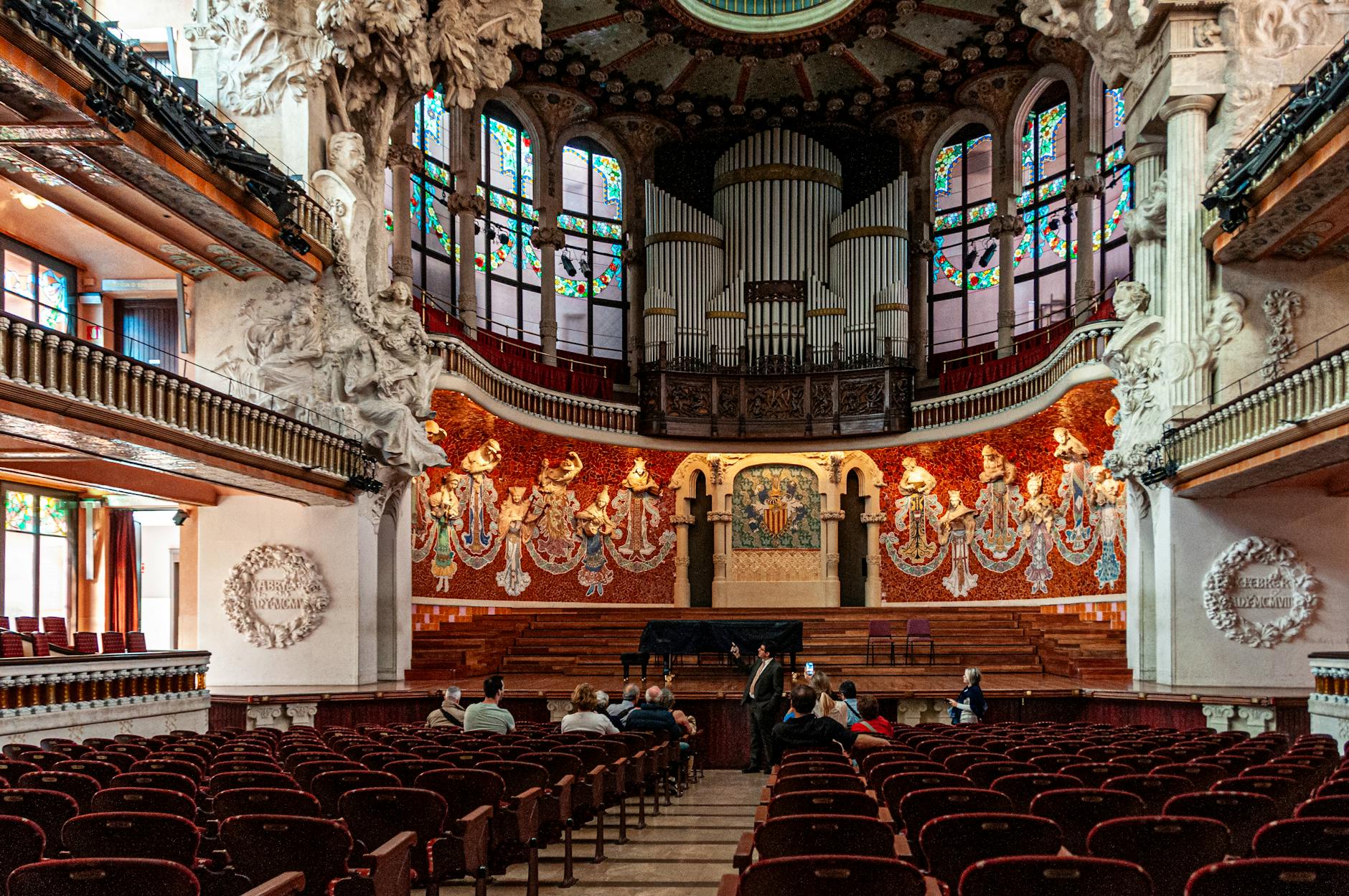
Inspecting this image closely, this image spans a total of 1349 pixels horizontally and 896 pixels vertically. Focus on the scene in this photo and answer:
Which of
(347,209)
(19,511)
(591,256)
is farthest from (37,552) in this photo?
(591,256)

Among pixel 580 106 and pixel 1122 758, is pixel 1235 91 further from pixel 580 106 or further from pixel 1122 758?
pixel 580 106

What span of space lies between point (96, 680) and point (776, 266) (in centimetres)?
2001

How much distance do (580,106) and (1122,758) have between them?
2599 centimetres

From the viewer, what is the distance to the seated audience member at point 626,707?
12.4m

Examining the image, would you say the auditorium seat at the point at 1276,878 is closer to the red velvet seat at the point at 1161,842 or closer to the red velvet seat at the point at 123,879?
the red velvet seat at the point at 1161,842

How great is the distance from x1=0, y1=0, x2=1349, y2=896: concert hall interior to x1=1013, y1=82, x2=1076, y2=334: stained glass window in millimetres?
140

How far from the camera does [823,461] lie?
98.5ft

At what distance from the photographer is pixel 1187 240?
18672 millimetres

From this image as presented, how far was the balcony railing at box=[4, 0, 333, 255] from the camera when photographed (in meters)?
12.1

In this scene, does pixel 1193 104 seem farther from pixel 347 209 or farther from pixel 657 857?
pixel 657 857

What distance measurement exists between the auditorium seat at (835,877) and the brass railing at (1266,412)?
37.2 feet

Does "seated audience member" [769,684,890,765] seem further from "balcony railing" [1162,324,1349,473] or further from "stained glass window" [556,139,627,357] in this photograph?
"stained glass window" [556,139,627,357]

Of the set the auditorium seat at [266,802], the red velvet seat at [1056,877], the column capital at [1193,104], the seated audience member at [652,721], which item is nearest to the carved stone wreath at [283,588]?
the seated audience member at [652,721]

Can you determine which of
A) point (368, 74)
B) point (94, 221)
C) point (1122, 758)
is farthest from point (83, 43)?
point (1122, 758)
